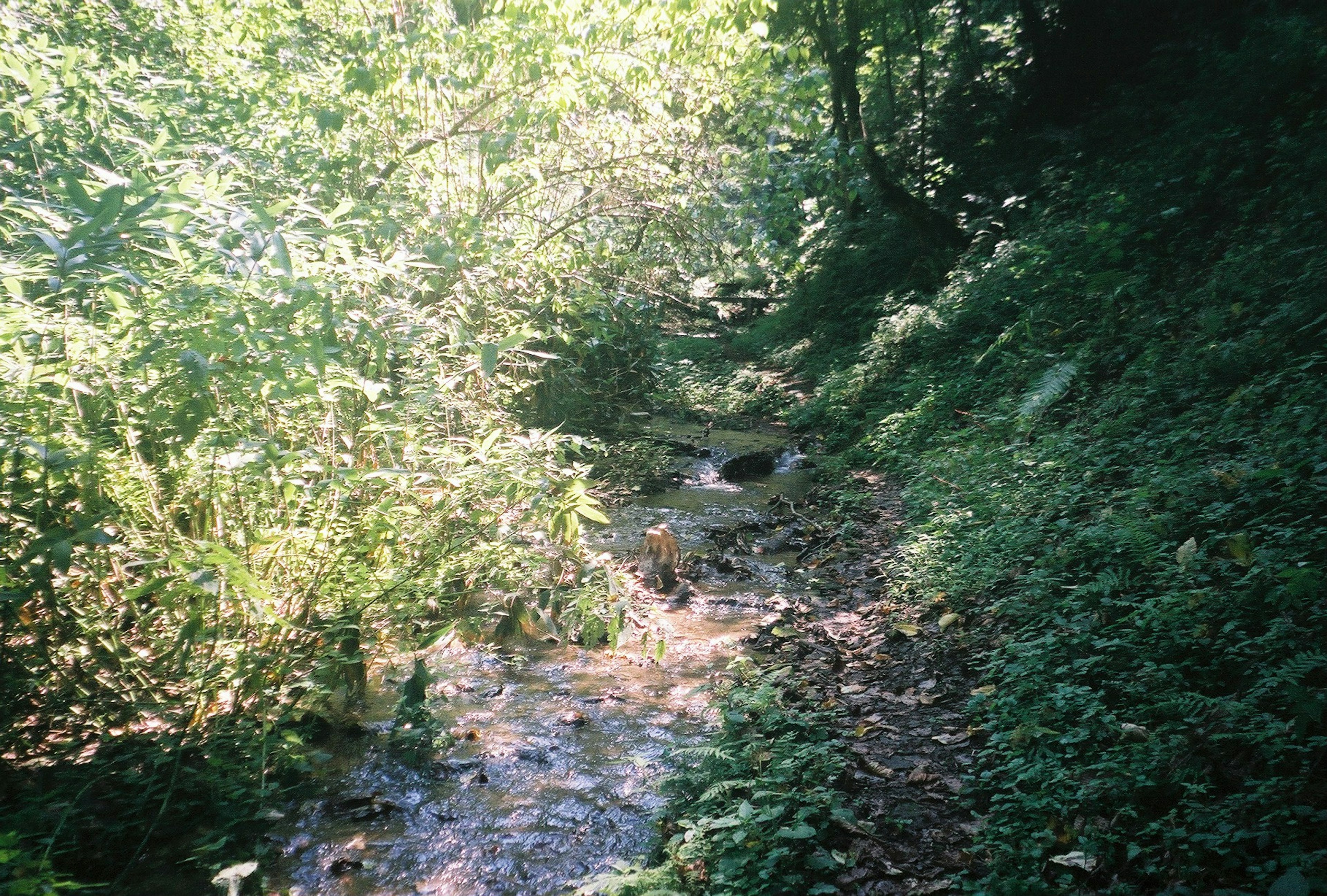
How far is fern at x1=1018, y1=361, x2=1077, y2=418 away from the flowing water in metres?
3.14

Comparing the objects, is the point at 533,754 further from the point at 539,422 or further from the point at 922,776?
the point at 539,422

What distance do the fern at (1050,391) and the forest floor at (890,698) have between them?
1.67 meters

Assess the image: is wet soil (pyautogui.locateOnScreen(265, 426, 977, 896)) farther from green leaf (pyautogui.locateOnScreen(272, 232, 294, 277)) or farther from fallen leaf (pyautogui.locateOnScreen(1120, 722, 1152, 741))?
green leaf (pyautogui.locateOnScreen(272, 232, 294, 277))

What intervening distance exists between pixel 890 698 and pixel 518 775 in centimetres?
206

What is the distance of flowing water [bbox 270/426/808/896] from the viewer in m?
3.33

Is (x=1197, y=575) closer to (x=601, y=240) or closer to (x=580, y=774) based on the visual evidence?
(x=580, y=774)

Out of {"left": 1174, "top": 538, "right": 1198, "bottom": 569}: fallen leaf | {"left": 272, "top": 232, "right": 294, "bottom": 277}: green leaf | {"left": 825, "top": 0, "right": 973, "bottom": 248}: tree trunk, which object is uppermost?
{"left": 825, "top": 0, "right": 973, "bottom": 248}: tree trunk

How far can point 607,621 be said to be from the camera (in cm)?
543

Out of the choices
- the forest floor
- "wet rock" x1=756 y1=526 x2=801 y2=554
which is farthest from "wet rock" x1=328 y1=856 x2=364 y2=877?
"wet rock" x1=756 y1=526 x2=801 y2=554

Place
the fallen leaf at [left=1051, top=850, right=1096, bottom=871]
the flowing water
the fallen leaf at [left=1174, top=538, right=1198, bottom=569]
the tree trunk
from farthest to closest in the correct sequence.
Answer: the tree trunk
the fallen leaf at [left=1174, top=538, right=1198, bottom=569]
the flowing water
the fallen leaf at [left=1051, top=850, right=1096, bottom=871]

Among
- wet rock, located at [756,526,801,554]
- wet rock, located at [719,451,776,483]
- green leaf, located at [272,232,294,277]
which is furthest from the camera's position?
wet rock, located at [719,451,776,483]

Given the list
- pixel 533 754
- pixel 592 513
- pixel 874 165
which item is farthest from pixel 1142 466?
pixel 874 165

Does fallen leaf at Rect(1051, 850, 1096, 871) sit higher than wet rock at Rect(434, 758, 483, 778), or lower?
lower

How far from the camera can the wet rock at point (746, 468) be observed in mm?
10500
